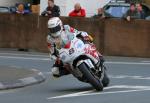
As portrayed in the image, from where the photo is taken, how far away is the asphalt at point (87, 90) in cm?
1260

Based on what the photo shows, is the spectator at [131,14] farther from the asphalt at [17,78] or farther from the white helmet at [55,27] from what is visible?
the white helmet at [55,27]

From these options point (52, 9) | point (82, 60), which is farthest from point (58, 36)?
point (52, 9)

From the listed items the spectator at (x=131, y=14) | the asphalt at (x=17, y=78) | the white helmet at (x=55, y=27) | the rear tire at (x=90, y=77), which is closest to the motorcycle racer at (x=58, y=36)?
the white helmet at (x=55, y=27)

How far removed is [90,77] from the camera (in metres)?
13.6

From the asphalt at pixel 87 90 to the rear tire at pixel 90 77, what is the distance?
0.14 m

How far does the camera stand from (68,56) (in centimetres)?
1380

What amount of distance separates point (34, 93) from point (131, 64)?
25.6 feet

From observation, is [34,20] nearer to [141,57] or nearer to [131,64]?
[141,57]

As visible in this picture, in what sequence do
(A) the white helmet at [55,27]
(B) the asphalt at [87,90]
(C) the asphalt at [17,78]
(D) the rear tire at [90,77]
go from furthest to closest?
(C) the asphalt at [17,78] → (A) the white helmet at [55,27] → (D) the rear tire at [90,77] → (B) the asphalt at [87,90]

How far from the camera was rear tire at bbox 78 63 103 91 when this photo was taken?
13.6 meters

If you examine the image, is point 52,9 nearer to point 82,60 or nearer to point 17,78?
point 17,78

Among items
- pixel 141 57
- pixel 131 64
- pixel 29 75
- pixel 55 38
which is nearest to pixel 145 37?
pixel 141 57

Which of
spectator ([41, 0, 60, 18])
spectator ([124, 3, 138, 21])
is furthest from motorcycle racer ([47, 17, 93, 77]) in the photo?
spectator ([124, 3, 138, 21])

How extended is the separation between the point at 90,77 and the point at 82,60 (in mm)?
401
